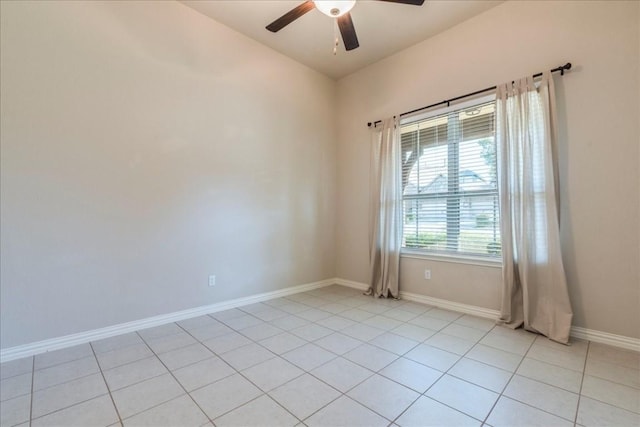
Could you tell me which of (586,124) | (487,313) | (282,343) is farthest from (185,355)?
(586,124)

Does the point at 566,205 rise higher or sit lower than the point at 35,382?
higher

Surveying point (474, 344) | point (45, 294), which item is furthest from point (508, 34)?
point (45, 294)

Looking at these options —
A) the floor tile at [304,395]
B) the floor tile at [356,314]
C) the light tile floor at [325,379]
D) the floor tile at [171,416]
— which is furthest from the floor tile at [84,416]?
the floor tile at [356,314]

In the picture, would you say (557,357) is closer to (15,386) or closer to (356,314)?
(356,314)

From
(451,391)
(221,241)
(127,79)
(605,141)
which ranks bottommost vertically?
(451,391)

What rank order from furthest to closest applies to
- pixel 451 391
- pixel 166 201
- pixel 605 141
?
pixel 166 201 < pixel 605 141 < pixel 451 391

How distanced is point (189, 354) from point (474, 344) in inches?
92.9

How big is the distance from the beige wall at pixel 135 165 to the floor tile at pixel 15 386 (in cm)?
40

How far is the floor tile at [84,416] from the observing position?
4.84ft

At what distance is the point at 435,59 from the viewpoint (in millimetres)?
3469

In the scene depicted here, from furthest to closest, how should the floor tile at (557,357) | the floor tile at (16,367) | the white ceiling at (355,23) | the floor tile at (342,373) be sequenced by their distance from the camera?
the white ceiling at (355,23), the floor tile at (557,357), the floor tile at (16,367), the floor tile at (342,373)

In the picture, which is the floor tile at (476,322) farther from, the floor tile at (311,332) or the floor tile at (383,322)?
the floor tile at (311,332)

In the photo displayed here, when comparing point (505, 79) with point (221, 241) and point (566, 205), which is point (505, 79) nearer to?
point (566, 205)

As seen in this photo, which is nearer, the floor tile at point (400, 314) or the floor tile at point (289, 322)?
the floor tile at point (289, 322)
